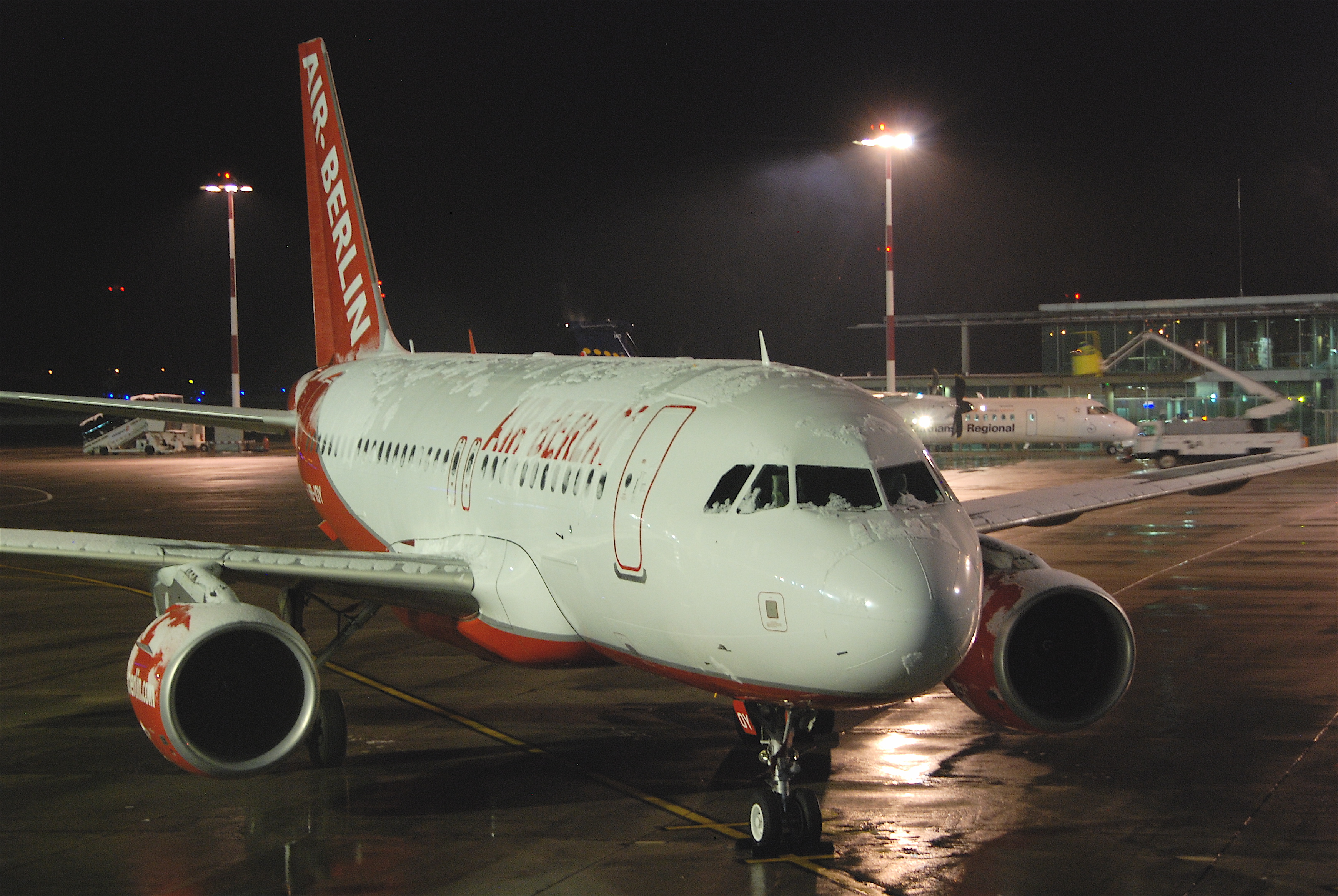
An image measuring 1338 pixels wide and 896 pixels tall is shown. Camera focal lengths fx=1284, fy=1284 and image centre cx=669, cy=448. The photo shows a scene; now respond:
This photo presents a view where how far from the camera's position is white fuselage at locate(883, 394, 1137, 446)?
60031mm

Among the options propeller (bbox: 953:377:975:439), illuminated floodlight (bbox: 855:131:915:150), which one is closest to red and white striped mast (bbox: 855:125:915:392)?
illuminated floodlight (bbox: 855:131:915:150)

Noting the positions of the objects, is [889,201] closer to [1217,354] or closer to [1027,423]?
[1027,423]

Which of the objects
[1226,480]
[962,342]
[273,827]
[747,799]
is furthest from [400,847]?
[962,342]

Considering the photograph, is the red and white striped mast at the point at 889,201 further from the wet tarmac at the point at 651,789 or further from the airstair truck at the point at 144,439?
the airstair truck at the point at 144,439

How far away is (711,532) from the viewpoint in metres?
9.45

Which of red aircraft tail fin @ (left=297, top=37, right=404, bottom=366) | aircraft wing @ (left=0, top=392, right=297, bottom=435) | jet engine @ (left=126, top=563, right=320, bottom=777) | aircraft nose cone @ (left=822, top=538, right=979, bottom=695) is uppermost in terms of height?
red aircraft tail fin @ (left=297, top=37, right=404, bottom=366)

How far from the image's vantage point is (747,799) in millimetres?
11297

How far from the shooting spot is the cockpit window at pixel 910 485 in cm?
930

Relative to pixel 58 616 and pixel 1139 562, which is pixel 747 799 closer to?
pixel 58 616

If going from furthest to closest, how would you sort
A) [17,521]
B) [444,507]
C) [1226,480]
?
1. [17,521]
2. [1226,480]
3. [444,507]

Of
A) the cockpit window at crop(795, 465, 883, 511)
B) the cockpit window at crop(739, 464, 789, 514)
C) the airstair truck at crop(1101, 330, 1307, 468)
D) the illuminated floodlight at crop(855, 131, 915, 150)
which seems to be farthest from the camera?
the airstair truck at crop(1101, 330, 1307, 468)

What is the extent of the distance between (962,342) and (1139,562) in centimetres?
6201

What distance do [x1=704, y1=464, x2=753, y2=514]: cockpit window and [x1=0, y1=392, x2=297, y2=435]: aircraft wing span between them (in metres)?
11.4

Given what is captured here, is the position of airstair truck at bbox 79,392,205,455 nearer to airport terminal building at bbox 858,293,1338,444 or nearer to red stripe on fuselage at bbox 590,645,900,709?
airport terminal building at bbox 858,293,1338,444
